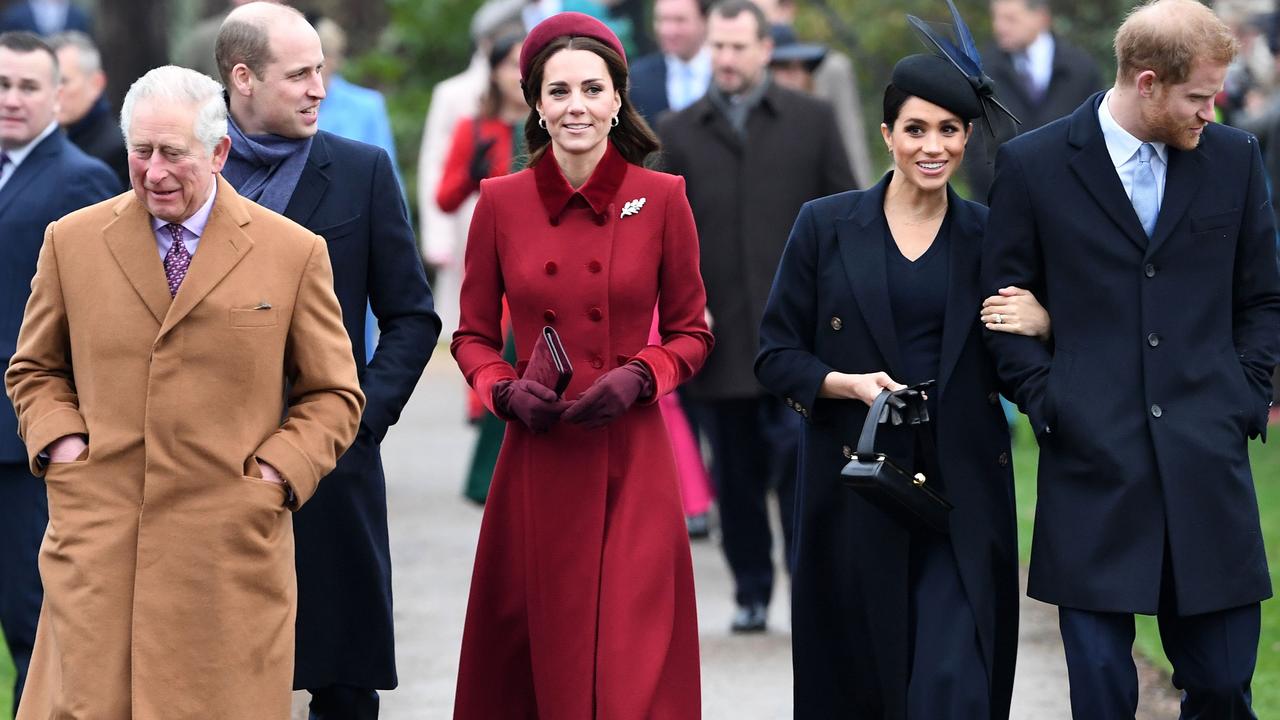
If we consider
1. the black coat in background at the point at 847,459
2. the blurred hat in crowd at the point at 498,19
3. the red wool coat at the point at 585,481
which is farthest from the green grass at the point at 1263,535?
the blurred hat in crowd at the point at 498,19

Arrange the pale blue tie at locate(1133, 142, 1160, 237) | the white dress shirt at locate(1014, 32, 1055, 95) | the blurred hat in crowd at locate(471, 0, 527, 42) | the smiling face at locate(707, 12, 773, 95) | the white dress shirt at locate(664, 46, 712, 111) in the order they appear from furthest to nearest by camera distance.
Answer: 1. the white dress shirt at locate(1014, 32, 1055, 95)
2. the blurred hat in crowd at locate(471, 0, 527, 42)
3. the white dress shirt at locate(664, 46, 712, 111)
4. the smiling face at locate(707, 12, 773, 95)
5. the pale blue tie at locate(1133, 142, 1160, 237)

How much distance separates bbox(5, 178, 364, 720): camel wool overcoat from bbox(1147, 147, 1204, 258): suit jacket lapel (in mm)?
2242

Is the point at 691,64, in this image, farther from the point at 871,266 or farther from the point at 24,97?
the point at 871,266

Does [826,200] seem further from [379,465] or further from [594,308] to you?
[379,465]

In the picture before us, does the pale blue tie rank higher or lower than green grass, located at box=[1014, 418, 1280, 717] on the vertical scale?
higher

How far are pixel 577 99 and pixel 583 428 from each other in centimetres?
90

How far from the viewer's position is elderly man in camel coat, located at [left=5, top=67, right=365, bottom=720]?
5211 mm

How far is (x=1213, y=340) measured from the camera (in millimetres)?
5898

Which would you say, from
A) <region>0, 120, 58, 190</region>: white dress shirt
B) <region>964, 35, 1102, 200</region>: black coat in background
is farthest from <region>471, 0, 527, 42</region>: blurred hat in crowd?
<region>0, 120, 58, 190</region>: white dress shirt

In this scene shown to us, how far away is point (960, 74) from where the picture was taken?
6.06 meters

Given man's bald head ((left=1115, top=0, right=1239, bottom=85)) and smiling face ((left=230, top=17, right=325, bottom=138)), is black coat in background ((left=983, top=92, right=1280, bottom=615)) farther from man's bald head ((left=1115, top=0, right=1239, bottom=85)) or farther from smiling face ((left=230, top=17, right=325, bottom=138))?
smiling face ((left=230, top=17, right=325, bottom=138))

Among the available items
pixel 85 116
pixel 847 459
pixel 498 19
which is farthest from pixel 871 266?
pixel 498 19

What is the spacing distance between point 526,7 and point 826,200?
6.78m

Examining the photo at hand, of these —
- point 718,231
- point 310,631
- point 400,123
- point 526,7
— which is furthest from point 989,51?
point 400,123
